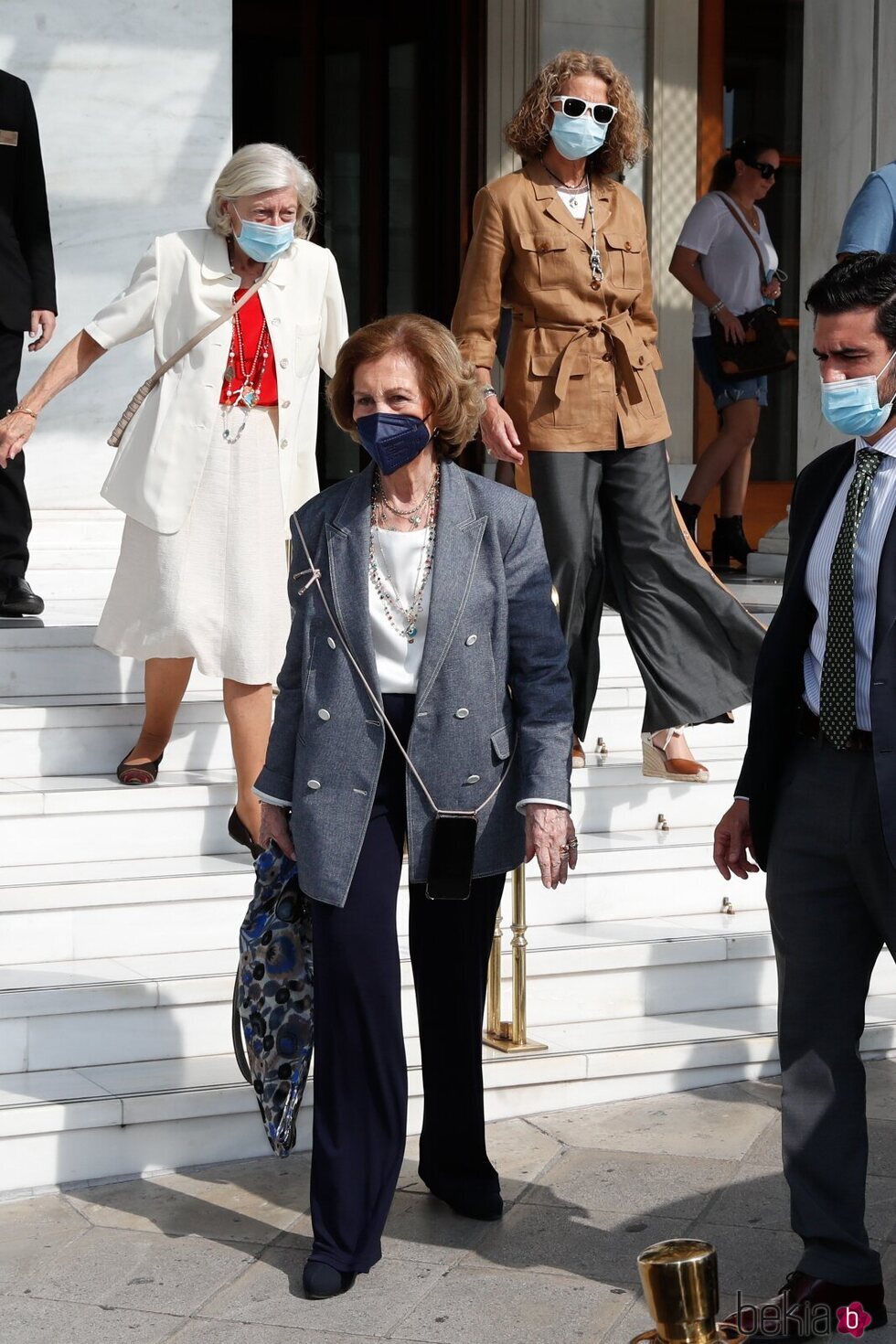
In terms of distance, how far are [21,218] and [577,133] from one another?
238 centimetres

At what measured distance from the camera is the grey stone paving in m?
3.46

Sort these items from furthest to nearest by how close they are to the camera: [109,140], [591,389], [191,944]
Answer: [109,140], [591,389], [191,944]

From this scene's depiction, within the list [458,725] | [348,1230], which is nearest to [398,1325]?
[348,1230]

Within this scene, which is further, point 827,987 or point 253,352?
point 253,352

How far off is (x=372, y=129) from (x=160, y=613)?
6.44 meters

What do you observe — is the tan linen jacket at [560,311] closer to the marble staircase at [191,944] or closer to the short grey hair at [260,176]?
the short grey hair at [260,176]

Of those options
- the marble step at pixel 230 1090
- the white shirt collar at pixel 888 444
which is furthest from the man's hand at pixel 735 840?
the marble step at pixel 230 1090

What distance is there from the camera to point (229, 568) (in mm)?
5355

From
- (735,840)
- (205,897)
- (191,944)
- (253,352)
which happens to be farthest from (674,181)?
(735,840)

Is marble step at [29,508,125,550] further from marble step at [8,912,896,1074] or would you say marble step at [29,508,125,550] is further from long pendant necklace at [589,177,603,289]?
marble step at [8,912,896,1074]

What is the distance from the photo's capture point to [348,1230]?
360 cm

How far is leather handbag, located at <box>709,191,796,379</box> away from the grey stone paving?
200 inches

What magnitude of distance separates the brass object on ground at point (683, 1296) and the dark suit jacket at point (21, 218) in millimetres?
5455

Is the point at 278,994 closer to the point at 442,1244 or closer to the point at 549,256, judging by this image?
the point at 442,1244
